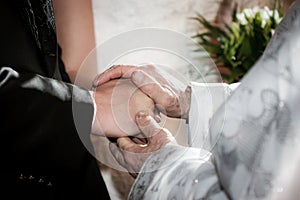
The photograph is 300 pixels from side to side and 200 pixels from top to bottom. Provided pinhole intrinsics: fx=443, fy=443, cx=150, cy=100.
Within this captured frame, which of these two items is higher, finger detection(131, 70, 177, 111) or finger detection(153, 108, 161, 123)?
finger detection(131, 70, 177, 111)

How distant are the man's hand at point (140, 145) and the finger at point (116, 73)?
4.0 inches

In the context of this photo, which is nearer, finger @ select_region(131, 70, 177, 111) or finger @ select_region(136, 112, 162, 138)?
finger @ select_region(136, 112, 162, 138)

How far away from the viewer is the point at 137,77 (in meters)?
0.83

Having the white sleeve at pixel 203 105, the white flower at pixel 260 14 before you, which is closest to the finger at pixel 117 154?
the white sleeve at pixel 203 105

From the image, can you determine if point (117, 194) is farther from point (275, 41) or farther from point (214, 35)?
point (275, 41)

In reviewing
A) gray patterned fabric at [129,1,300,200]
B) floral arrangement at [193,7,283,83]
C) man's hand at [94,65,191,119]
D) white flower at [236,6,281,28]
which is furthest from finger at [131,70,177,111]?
white flower at [236,6,281,28]

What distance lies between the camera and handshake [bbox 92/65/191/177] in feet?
2.31

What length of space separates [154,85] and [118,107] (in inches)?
3.4

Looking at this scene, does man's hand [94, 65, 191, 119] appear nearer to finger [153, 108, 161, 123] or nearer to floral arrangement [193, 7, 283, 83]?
finger [153, 108, 161, 123]

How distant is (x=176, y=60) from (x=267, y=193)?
0.61 meters

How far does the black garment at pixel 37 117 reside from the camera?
0.60 m

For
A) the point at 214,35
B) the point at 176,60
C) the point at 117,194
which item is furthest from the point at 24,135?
the point at 214,35

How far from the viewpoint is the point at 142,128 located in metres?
0.73

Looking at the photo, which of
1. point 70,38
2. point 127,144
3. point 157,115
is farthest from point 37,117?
point 70,38
